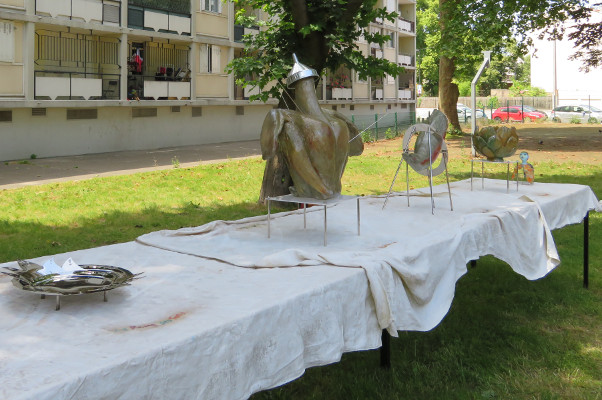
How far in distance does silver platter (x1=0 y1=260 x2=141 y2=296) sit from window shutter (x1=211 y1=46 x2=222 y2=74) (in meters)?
21.8

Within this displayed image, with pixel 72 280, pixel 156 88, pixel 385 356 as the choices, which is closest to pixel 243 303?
pixel 72 280

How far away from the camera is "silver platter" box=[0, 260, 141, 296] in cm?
278

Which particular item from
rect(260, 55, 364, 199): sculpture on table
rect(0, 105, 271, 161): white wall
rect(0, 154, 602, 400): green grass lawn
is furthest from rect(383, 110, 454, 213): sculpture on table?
rect(0, 105, 271, 161): white wall

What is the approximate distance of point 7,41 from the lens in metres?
17.1

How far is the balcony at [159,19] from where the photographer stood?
69.3 ft

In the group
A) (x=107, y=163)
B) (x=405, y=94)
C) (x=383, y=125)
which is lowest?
(x=107, y=163)

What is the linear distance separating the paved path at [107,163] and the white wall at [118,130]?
2.07ft

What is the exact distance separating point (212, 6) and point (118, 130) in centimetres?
632

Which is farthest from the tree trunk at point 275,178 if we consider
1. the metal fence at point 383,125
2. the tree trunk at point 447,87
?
the tree trunk at point 447,87

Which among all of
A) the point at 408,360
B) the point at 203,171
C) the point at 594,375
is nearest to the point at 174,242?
the point at 408,360

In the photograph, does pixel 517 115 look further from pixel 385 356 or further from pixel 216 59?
pixel 385 356

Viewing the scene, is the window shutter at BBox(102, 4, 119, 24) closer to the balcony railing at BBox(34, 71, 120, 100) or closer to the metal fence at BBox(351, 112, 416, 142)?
the balcony railing at BBox(34, 71, 120, 100)

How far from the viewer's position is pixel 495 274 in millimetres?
7180

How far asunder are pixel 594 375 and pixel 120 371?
3.58 metres
